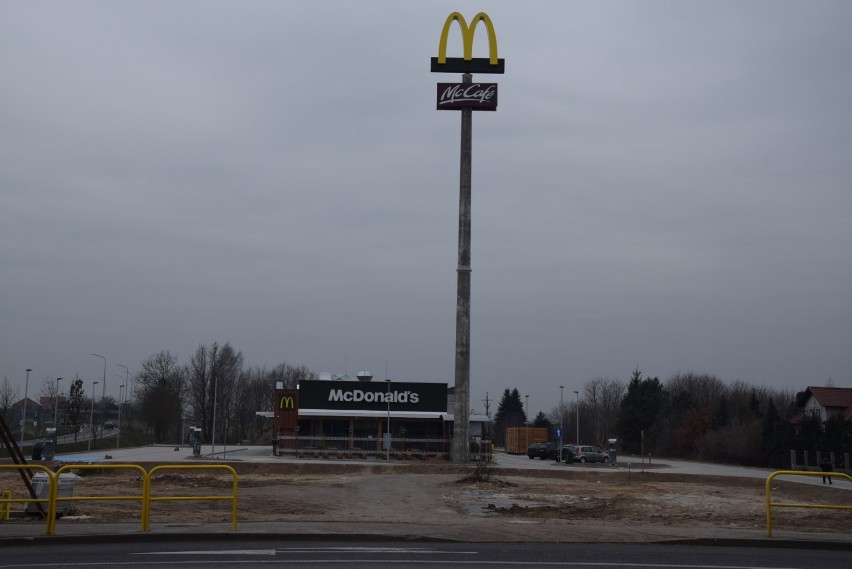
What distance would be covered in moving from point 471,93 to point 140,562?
42.3 metres

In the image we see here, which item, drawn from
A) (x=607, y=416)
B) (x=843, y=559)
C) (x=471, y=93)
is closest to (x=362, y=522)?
(x=843, y=559)

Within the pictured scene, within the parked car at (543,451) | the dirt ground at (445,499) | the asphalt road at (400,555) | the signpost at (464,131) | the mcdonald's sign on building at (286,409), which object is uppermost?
the signpost at (464,131)

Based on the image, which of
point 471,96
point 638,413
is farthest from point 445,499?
point 638,413

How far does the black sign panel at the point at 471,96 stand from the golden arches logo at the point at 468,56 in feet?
3.53

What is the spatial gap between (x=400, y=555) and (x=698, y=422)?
8071cm

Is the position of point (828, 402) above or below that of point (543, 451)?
above

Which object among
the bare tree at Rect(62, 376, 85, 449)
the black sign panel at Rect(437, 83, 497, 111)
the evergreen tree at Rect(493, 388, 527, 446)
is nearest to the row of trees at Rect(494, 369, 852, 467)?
the evergreen tree at Rect(493, 388, 527, 446)

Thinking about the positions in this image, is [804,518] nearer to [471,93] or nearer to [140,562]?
[140,562]

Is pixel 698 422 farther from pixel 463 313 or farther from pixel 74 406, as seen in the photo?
pixel 74 406

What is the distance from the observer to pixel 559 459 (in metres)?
64.2

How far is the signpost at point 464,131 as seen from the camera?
167 ft

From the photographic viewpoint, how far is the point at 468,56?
52.5 m

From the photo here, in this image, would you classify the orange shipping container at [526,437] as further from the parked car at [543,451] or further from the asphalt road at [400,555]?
the asphalt road at [400,555]

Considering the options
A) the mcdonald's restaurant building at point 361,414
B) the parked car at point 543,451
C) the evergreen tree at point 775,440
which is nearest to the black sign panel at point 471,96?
the mcdonald's restaurant building at point 361,414
